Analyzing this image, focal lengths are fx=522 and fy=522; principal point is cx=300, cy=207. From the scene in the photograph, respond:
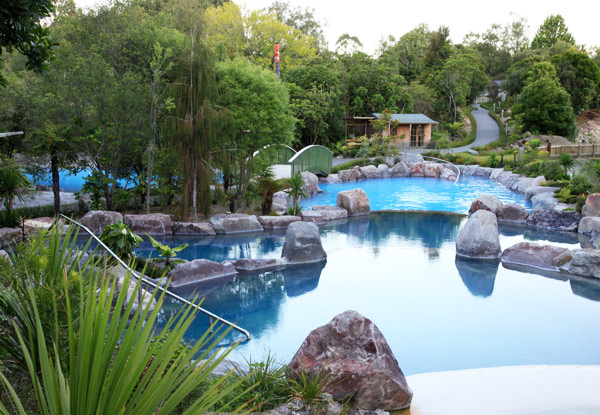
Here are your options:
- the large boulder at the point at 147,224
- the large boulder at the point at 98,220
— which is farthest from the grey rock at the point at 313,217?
the large boulder at the point at 98,220

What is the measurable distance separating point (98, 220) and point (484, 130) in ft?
115

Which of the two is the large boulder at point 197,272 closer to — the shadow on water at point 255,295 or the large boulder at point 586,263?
the shadow on water at point 255,295

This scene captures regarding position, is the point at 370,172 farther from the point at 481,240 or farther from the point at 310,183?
the point at 481,240

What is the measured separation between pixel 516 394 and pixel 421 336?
2.15 meters

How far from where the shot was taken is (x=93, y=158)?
42.7 ft

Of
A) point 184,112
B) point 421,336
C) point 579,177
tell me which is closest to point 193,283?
point 421,336

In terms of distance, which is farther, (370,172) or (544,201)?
(370,172)

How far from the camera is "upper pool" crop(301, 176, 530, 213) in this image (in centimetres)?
1834

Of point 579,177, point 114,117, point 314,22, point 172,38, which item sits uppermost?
point 314,22

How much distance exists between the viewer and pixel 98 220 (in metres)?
12.4

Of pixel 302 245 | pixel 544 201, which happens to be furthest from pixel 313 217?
pixel 544 201

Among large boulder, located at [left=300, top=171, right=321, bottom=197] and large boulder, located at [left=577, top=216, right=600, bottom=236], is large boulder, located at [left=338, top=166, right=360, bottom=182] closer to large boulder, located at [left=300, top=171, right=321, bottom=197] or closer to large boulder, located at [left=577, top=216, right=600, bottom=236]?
large boulder, located at [left=300, top=171, right=321, bottom=197]

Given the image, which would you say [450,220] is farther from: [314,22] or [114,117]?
[314,22]

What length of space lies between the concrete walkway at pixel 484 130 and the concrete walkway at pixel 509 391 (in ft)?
95.9
